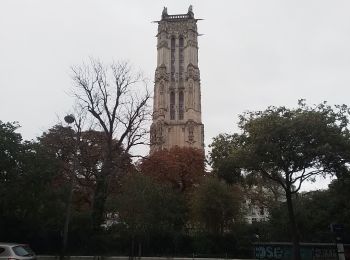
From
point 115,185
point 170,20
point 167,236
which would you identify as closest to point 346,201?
point 167,236

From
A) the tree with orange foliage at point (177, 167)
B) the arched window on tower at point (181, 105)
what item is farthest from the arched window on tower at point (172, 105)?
the tree with orange foliage at point (177, 167)

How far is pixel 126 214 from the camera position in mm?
27516

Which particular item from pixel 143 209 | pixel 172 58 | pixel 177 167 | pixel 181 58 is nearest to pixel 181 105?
pixel 181 58

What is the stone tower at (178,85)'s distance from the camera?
3287 inches

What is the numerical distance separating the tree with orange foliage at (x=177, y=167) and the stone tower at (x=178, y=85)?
91.3ft

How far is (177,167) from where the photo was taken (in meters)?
48.1

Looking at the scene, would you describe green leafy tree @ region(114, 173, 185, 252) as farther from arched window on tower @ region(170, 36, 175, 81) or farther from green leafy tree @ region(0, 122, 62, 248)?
arched window on tower @ region(170, 36, 175, 81)

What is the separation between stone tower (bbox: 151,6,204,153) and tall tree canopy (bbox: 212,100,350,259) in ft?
175

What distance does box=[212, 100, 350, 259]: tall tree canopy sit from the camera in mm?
24031

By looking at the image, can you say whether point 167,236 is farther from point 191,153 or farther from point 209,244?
point 191,153

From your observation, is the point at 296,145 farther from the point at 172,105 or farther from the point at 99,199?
the point at 172,105

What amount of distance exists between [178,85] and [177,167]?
42825mm

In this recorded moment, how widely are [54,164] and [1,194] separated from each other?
394cm

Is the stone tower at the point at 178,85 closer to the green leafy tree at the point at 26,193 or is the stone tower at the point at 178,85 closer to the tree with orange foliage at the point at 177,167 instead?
the tree with orange foliage at the point at 177,167
